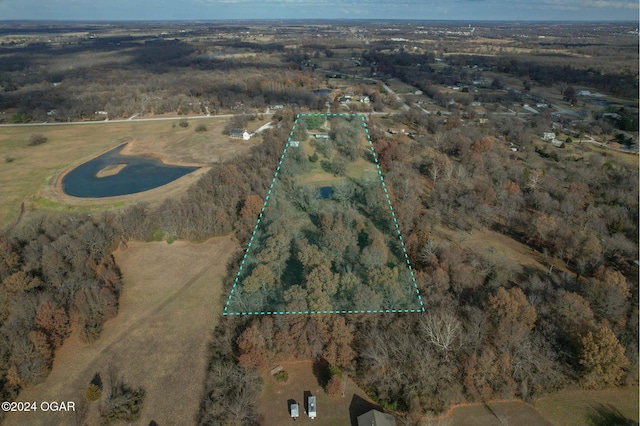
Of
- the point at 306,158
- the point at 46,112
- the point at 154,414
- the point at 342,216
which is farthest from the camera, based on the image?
the point at 46,112

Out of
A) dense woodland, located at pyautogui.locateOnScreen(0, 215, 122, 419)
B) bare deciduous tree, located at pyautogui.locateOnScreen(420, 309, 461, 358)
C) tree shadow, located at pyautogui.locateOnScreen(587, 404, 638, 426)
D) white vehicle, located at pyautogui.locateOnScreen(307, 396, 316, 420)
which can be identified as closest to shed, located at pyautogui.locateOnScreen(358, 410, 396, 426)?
white vehicle, located at pyautogui.locateOnScreen(307, 396, 316, 420)

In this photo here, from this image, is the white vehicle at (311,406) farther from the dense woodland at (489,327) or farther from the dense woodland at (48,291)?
the dense woodland at (48,291)

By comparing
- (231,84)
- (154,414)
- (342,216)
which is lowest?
(154,414)

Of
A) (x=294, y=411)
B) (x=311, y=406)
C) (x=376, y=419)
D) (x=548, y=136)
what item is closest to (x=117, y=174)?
(x=294, y=411)

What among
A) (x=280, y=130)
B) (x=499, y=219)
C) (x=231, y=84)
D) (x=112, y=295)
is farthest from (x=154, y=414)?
(x=231, y=84)

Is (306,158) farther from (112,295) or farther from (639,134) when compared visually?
(639,134)

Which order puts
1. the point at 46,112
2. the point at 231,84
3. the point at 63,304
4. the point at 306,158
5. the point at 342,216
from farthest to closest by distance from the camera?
the point at 231,84, the point at 46,112, the point at 306,158, the point at 342,216, the point at 63,304

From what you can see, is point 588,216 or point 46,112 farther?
point 46,112

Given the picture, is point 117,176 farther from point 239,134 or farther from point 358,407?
point 358,407
